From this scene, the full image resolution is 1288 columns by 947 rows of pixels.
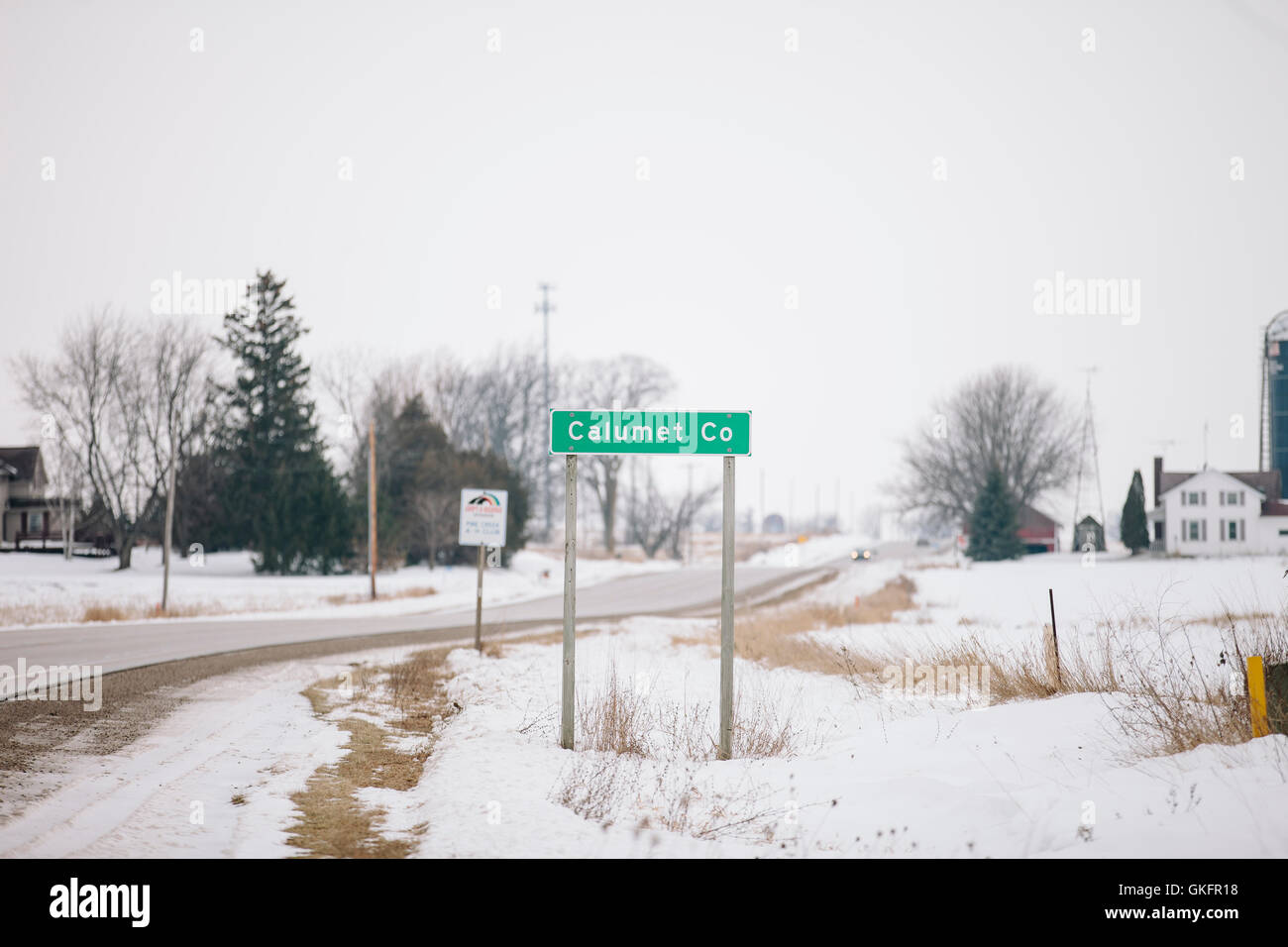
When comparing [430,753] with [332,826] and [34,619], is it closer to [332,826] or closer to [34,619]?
[332,826]

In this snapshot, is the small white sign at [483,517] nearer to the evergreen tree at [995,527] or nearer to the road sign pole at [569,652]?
the road sign pole at [569,652]

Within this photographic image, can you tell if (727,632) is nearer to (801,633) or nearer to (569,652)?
(569,652)

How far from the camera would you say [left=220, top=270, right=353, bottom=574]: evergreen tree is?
46.7 metres

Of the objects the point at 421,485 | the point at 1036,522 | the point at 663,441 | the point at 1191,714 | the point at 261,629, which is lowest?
the point at 261,629

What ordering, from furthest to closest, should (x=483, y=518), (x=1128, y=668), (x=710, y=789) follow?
(x=483, y=518), (x=1128, y=668), (x=710, y=789)

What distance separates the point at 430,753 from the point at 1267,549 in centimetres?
6623

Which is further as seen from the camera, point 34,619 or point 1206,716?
point 34,619

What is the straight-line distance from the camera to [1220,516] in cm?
6425

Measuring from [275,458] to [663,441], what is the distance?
43953mm

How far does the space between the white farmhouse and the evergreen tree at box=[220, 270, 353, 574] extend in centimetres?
5287

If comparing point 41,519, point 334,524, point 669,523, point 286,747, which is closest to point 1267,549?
point 669,523

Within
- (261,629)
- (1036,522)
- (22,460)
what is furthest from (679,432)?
(1036,522)

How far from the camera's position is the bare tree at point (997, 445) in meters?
70.1
